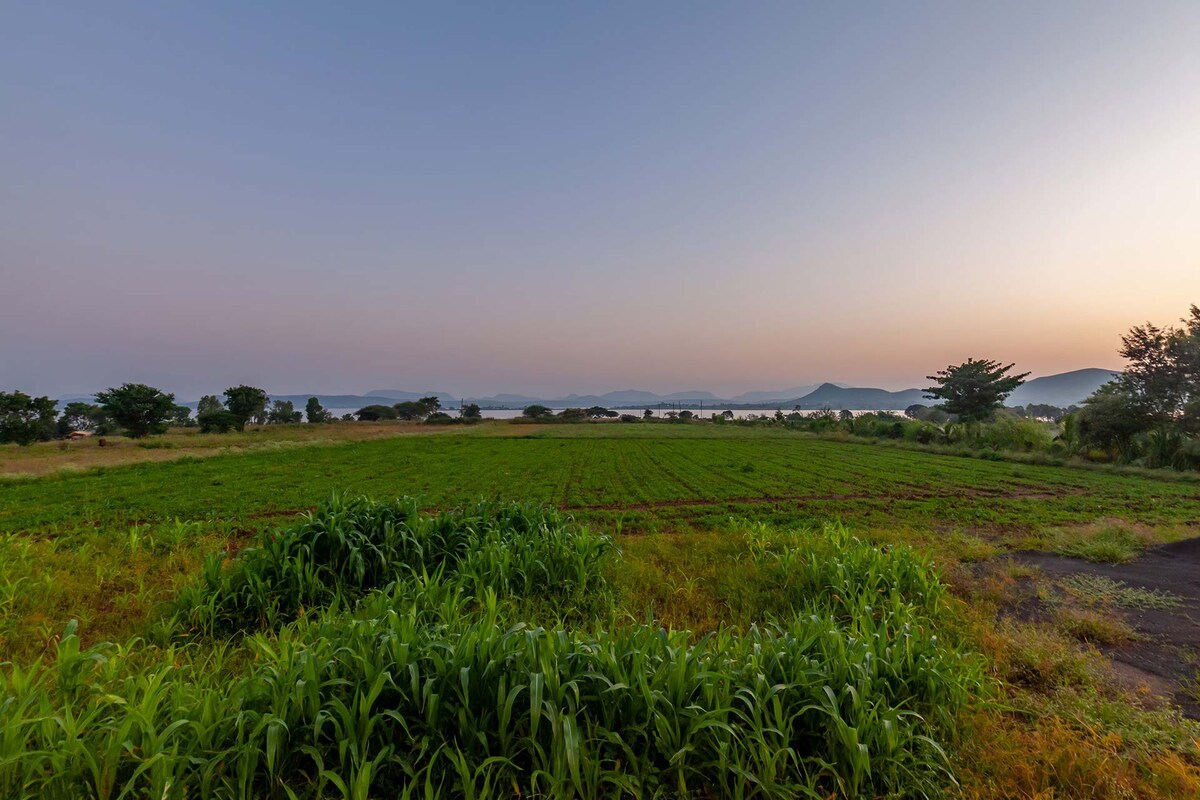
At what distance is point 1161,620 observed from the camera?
197 inches

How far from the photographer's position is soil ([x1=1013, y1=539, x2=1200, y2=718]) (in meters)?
3.81

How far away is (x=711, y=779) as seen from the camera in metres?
2.32

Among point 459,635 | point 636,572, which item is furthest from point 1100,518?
point 459,635

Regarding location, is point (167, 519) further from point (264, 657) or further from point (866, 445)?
point (866, 445)

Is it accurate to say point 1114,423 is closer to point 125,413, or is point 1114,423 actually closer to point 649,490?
point 649,490

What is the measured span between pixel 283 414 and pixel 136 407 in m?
46.7

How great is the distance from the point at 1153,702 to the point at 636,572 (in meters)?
4.70

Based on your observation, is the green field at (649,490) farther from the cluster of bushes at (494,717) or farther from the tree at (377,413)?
the tree at (377,413)

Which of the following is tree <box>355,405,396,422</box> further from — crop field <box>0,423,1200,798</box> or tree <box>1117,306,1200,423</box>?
tree <box>1117,306,1200,423</box>

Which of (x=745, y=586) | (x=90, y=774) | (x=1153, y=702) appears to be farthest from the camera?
(x=745, y=586)

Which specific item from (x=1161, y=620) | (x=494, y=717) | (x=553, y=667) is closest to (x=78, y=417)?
(x=494, y=717)

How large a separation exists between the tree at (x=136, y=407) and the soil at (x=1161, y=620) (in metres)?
80.9

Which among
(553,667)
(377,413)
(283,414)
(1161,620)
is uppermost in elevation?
(283,414)

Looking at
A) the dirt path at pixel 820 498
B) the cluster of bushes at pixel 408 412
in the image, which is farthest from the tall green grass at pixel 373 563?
the cluster of bushes at pixel 408 412
